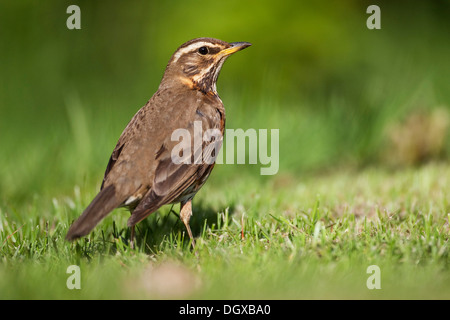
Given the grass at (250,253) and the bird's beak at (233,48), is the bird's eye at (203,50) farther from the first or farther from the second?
the grass at (250,253)

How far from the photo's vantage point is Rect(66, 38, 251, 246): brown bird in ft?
13.6

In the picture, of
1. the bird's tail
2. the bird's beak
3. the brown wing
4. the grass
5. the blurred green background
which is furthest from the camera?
the blurred green background

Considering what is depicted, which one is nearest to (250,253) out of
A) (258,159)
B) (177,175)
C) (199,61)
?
(177,175)

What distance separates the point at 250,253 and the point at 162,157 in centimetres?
94

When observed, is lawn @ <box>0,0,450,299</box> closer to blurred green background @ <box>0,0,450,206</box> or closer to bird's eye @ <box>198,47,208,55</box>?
blurred green background @ <box>0,0,450,206</box>

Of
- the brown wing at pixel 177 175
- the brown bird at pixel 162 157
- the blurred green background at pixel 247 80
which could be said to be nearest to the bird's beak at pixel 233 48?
the brown bird at pixel 162 157

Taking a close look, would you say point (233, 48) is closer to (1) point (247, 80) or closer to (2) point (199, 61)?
(2) point (199, 61)

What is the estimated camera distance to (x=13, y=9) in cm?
1177

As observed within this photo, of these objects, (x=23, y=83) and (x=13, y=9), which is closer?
(x=23, y=83)

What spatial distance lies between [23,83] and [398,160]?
6274mm

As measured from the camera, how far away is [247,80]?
356 inches

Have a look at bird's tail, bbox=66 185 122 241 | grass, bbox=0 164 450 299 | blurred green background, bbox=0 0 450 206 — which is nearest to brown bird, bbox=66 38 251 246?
bird's tail, bbox=66 185 122 241

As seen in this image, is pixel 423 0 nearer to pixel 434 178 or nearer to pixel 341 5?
pixel 341 5

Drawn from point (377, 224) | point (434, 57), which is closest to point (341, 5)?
point (434, 57)
